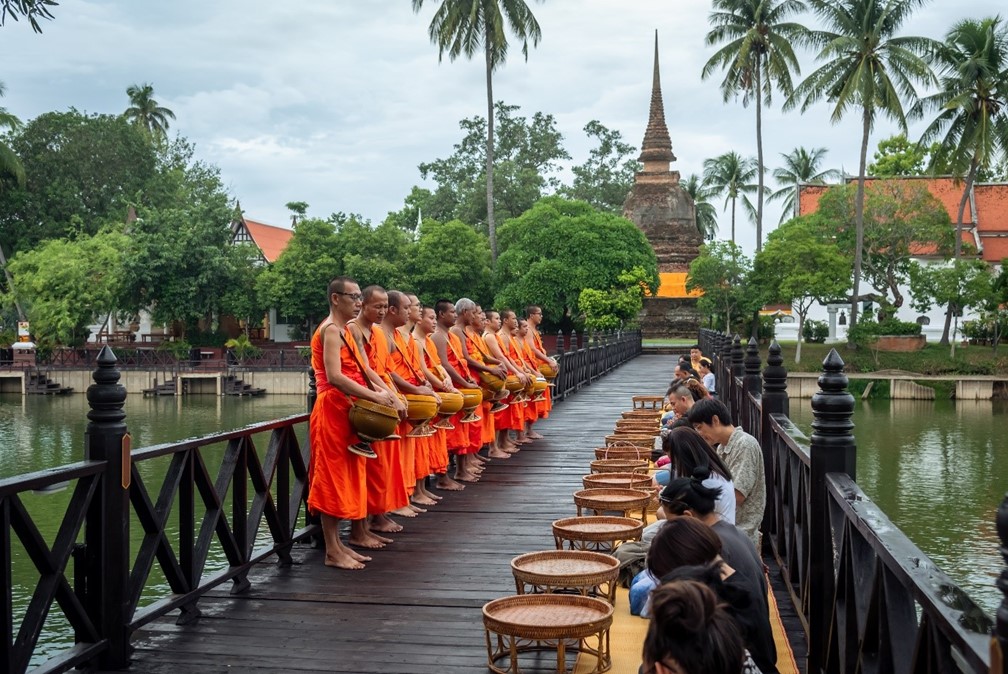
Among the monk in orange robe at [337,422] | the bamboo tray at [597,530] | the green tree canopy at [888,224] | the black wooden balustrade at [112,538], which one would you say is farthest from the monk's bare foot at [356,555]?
the green tree canopy at [888,224]

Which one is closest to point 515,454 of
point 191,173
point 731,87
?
point 731,87

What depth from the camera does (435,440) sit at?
27.7 feet

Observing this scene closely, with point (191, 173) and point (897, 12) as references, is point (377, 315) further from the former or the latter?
point (191, 173)

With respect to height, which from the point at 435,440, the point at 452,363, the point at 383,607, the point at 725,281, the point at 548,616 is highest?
the point at 725,281

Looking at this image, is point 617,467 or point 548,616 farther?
point 617,467

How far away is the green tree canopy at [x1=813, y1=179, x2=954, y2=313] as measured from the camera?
42.1 meters

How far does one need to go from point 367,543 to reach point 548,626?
2.88 meters

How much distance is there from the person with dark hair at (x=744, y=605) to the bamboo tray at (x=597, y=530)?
2052 millimetres

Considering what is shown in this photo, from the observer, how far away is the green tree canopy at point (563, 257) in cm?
3834

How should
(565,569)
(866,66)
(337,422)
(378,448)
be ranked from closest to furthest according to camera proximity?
1. (565,569)
2. (337,422)
3. (378,448)
4. (866,66)

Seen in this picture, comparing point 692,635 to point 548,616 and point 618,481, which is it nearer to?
point 548,616

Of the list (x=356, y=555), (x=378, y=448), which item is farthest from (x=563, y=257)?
(x=356, y=555)

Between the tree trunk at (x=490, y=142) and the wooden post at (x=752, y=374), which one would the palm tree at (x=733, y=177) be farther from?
the wooden post at (x=752, y=374)

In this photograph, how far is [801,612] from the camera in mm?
5145
